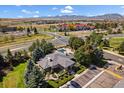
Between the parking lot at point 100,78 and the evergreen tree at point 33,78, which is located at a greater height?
the evergreen tree at point 33,78

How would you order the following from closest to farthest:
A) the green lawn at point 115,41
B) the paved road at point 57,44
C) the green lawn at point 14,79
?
the green lawn at point 14,79 → the paved road at point 57,44 → the green lawn at point 115,41

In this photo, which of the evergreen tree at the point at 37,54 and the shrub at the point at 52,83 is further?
the evergreen tree at the point at 37,54

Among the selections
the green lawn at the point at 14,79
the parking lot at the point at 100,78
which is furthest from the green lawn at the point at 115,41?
the green lawn at the point at 14,79

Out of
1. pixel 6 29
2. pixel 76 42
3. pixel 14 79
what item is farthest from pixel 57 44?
pixel 14 79

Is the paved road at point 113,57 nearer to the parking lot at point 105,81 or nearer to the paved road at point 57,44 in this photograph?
the paved road at point 57,44

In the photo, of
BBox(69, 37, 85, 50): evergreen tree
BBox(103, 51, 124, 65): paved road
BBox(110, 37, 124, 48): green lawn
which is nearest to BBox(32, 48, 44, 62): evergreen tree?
BBox(69, 37, 85, 50): evergreen tree

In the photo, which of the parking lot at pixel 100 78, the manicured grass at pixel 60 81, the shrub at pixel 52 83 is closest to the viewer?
the parking lot at pixel 100 78

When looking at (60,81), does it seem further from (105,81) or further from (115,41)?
(115,41)
